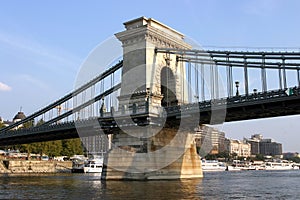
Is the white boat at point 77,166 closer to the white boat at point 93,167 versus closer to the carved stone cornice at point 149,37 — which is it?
the white boat at point 93,167

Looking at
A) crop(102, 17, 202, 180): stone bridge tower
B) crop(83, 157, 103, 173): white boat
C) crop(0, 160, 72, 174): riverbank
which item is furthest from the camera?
crop(83, 157, 103, 173): white boat

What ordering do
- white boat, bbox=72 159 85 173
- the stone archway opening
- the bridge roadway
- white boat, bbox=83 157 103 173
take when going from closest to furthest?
the bridge roadway, the stone archway opening, white boat, bbox=83 157 103 173, white boat, bbox=72 159 85 173

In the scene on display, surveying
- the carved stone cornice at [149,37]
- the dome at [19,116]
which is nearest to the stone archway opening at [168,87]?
the carved stone cornice at [149,37]

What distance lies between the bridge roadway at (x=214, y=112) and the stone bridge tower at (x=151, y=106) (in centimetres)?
58

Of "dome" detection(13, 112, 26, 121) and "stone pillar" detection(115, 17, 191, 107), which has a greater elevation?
"dome" detection(13, 112, 26, 121)

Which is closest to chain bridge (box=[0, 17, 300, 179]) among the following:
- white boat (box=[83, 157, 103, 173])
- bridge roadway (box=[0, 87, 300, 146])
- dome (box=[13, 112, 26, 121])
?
bridge roadway (box=[0, 87, 300, 146])

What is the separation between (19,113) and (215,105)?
11363 cm

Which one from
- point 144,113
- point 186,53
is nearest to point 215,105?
point 144,113

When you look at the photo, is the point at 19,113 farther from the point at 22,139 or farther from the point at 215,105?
the point at 215,105

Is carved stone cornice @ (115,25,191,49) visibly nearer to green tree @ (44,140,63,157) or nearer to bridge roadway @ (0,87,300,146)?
bridge roadway @ (0,87,300,146)

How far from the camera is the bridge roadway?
32.7 meters

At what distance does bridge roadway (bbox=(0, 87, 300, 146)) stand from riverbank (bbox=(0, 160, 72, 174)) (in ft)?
98.2

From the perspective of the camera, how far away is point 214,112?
119 ft

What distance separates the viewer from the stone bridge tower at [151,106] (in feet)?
128
